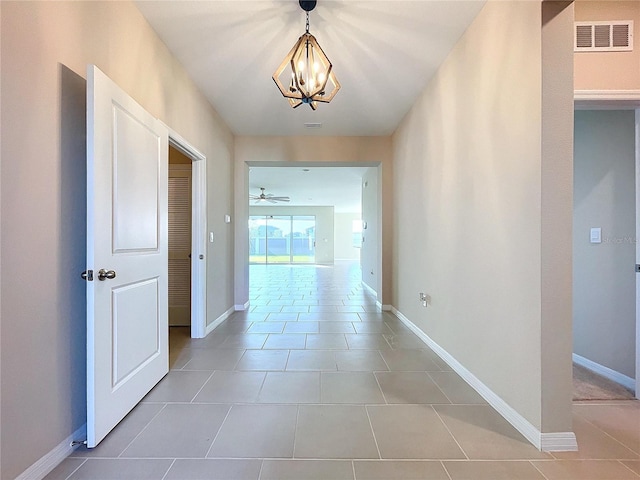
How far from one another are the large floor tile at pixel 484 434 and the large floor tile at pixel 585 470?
0.07 m

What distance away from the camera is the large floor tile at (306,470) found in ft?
4.48

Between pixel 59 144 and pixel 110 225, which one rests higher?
pixel 59 144

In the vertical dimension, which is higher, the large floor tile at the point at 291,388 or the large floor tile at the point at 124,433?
the large floor tile at the point at 291,388

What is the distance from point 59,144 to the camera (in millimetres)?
1463

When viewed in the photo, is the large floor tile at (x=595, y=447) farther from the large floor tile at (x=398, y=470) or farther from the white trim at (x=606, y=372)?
the white trim at (x=606, y=372)

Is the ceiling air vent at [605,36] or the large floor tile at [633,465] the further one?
the ceiling air vent at [605,36]

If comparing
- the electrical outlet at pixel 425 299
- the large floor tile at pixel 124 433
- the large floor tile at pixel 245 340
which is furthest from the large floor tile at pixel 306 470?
the electrical outlet at pixel 425 299

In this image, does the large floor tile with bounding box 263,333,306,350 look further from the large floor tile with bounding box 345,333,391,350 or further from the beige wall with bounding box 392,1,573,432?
the beige wall with bounding box 392,1,573,432

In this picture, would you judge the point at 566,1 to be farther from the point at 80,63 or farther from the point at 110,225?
the point at 110,225

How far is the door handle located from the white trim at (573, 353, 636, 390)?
3522 mm

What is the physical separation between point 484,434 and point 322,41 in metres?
2.88

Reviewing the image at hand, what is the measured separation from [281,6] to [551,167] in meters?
1.95

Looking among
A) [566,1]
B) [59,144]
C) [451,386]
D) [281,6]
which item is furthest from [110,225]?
[566,1]

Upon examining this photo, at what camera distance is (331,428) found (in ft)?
5.63
